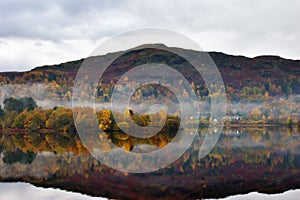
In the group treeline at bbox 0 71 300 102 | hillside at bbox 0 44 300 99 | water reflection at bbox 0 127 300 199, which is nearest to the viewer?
water reflection at bbox 0 127 300 199

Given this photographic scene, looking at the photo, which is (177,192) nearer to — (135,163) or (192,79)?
(135,163)

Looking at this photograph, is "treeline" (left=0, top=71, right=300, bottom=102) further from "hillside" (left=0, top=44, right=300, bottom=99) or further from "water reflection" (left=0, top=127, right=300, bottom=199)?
"water reflection" (left=0, top=127, right=300, bottom=199)

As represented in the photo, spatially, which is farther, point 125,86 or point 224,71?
point 224,71

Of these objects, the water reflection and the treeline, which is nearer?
the water reflection

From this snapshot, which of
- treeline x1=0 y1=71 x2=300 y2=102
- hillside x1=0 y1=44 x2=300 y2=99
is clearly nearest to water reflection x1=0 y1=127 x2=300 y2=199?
treeline x1=0 y1=71 x2=300 y2=102

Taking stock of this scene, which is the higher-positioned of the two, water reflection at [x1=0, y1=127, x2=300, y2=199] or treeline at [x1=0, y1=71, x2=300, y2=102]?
treeline at [x1=0, y1=71, x2=300, y2=102]

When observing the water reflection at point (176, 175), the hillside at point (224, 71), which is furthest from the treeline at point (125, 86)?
the water reflection at point (176, 175)

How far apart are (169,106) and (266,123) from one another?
1573 cm

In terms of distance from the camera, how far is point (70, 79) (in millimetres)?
93188

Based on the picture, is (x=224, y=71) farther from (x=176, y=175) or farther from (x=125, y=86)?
(x=176, y=175)

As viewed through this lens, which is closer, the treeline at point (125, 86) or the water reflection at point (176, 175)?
the water reflection at point (176, 175)

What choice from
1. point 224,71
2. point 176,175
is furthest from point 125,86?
point 176,175

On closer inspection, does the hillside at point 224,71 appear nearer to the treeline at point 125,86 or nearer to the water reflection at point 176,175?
the treeline at point 125,86

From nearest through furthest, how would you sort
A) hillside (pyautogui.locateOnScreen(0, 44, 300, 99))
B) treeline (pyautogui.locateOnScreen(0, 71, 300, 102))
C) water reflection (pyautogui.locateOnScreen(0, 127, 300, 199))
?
water reflection (pyautogui.locateOnScreen(0, 127, 300, 199)), treeline (pyautogui.locateOnScreen(0, 71, 300, 102)), hillside (pyautogui.locateOnScreen(0, 44, 300, 99))
